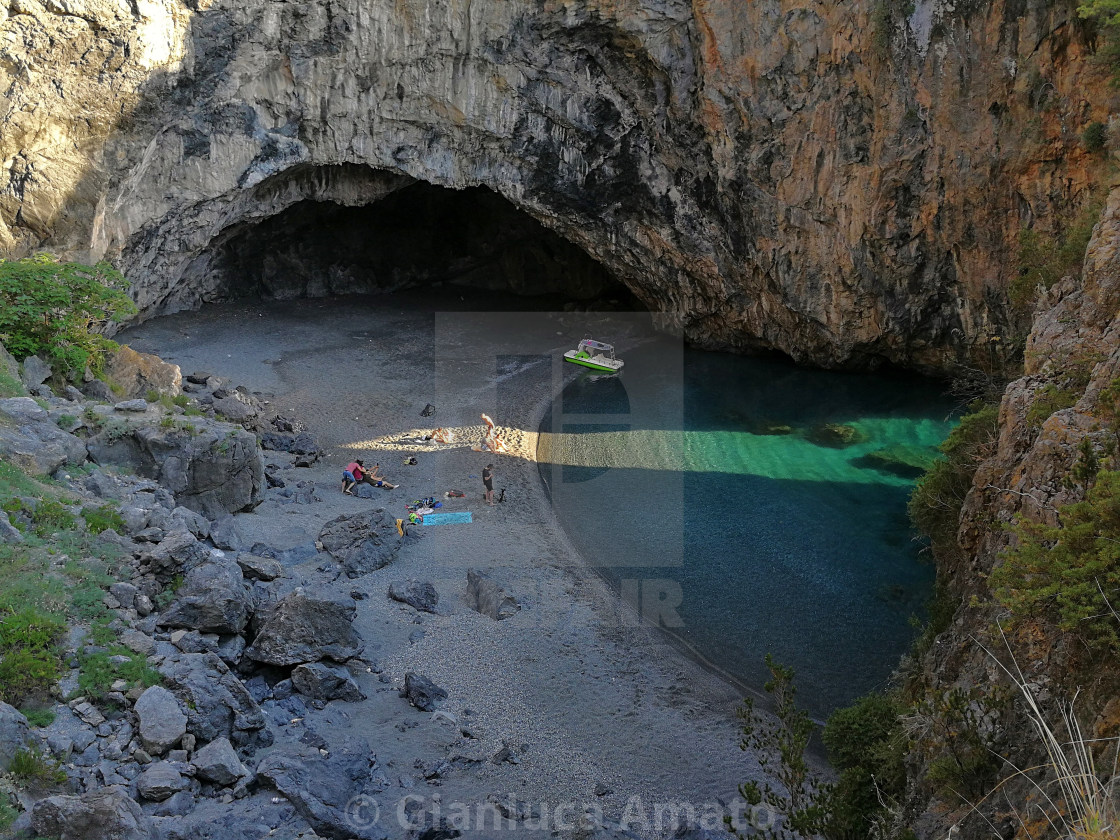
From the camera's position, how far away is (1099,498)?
347 inches

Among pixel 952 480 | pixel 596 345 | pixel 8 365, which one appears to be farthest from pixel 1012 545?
pixel 596 345

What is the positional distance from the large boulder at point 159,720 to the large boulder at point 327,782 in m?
1.15

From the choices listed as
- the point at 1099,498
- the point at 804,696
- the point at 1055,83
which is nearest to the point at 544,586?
the point at 804,696

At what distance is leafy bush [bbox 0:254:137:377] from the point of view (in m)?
20.3

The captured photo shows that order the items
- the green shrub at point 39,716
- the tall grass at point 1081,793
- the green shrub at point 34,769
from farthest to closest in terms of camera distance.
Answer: the green shrub at point 39,716
the green shrub at point 34,769
the tall grass at point 1081,793

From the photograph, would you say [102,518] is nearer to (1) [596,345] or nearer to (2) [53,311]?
(2) [53,311]

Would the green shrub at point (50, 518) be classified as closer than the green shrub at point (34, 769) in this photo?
No

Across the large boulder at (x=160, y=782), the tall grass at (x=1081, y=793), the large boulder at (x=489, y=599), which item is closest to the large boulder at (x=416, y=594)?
the large boulder at (x=489, y=599)

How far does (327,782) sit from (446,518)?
29.4 ft

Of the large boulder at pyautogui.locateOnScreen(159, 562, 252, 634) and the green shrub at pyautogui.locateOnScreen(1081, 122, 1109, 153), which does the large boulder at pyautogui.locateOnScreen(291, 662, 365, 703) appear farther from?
the green shrub at pyautogui.locateOnScreen(1081, 122, 1109, 153)

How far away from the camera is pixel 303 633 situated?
14289 mm

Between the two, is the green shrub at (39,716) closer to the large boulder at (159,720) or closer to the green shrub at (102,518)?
the large boulder at (159,720)

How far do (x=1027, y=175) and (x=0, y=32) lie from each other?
25.5 meters

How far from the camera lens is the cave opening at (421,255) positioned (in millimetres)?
36312
